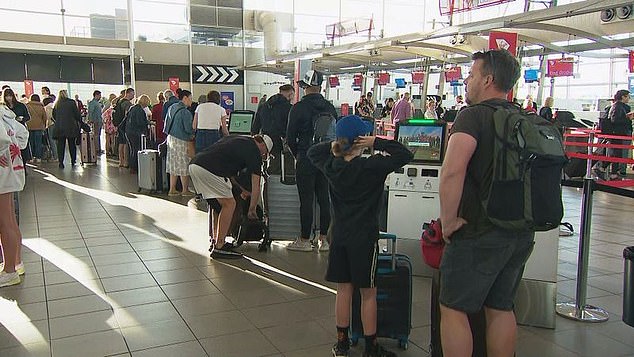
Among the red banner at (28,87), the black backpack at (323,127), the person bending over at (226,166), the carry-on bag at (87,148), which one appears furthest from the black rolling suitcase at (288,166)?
the red banner at (28,87)

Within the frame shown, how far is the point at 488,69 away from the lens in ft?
7.07

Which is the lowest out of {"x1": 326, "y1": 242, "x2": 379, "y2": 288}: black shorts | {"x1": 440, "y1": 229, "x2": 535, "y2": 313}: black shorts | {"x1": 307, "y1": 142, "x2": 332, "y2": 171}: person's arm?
{"x1": 326, "y1": 242, "x2": 379, "y2": 288}: black shorts

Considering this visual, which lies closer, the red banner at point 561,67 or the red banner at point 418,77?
the red banner at point 561,67

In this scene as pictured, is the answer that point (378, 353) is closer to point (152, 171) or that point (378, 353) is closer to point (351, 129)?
point (351, 129)

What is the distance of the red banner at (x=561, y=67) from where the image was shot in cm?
1078

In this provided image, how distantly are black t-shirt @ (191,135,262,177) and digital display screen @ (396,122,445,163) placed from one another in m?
1.23

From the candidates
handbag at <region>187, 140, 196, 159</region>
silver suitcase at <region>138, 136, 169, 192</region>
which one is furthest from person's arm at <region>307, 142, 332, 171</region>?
silver suitcase at <region>138, 136, 169, 192</region>

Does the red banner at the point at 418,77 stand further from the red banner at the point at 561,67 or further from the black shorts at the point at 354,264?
the black shorts at the point at 354,264

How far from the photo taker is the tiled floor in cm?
316

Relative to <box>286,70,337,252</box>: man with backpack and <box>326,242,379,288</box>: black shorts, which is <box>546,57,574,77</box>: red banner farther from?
<box>326,242,379,288</box>: black shorts

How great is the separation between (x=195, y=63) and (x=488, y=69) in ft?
55.6

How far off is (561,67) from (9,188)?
10182 millimetres

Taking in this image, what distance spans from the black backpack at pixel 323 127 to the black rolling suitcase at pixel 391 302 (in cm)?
207

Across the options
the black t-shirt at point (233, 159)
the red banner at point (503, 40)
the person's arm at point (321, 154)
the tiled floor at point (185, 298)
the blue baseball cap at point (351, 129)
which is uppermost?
the red banner at point (503, 40)
